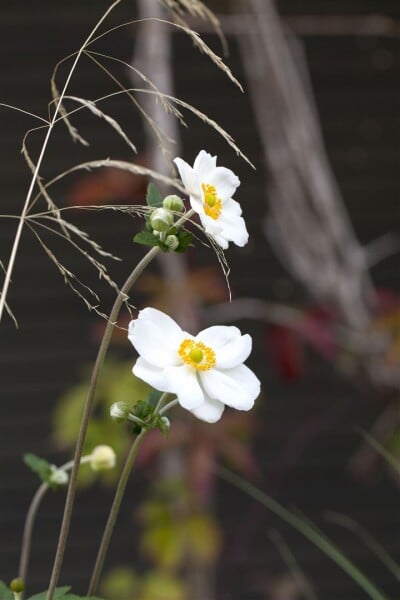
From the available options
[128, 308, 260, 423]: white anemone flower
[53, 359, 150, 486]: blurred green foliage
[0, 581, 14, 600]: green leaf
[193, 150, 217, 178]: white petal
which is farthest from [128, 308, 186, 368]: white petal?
[53, 359, 150, 486]: blurred green foliage

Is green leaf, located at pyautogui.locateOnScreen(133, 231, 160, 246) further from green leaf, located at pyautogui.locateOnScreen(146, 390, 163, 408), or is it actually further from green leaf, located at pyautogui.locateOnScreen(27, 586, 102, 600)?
green leaf, located at pyautogui.locateOnScreen(27, 586, 102, 600)

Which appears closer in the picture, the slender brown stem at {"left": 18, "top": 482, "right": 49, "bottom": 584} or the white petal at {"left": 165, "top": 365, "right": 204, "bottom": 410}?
the white petal at {"left": 165, "top": 365, "right": 204, "bottom": 410}

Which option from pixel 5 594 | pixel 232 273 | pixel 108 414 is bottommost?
pixel 5 594

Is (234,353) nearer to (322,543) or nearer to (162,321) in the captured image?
(162,321)

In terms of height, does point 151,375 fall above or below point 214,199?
below

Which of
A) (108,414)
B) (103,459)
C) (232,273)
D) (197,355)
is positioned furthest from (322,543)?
(232,273)

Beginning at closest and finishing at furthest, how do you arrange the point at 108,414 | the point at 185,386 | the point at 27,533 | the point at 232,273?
the point at 185,386
the point at 27,533
the point at 108,414
the point at 232,273
